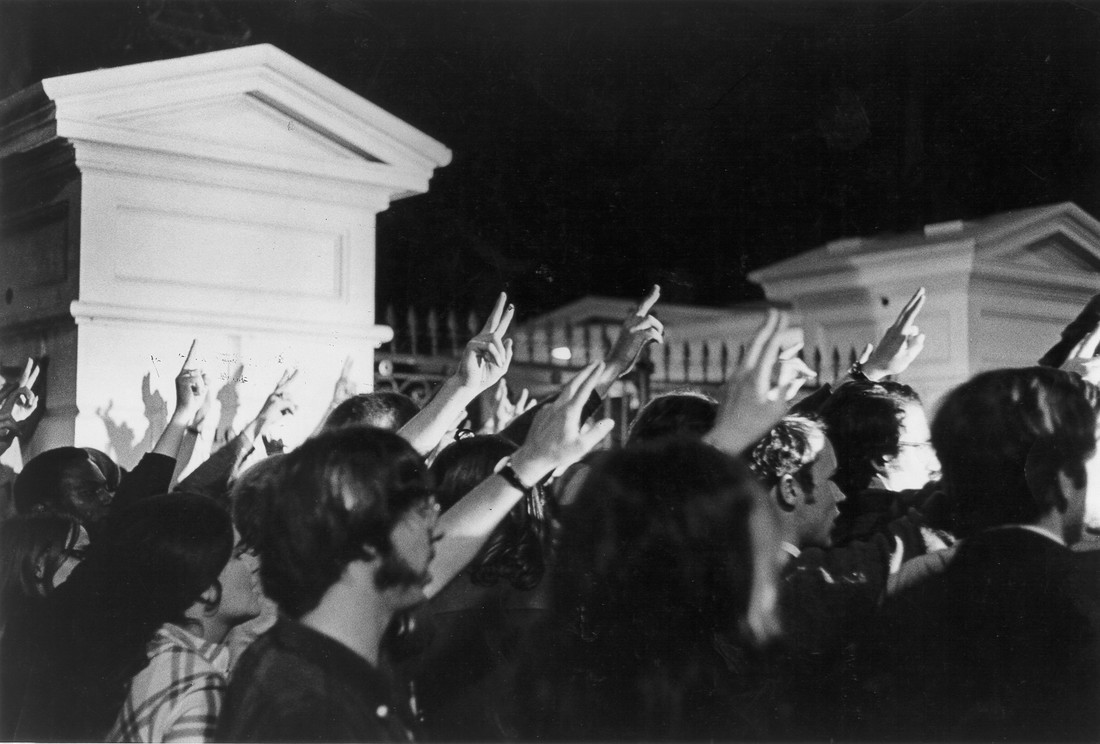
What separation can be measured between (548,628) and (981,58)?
78.6 inches

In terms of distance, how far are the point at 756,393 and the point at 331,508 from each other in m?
1.18

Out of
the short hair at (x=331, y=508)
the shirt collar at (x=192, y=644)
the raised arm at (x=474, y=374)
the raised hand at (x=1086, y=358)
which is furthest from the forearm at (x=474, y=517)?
the raised hand at (x=1086, y=358)

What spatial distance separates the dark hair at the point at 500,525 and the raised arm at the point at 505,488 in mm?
73

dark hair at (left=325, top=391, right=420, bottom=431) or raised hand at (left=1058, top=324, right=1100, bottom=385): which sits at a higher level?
raised hand at (left=1058, top=324, right=1100, bottom=385)

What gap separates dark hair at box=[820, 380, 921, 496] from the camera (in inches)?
128

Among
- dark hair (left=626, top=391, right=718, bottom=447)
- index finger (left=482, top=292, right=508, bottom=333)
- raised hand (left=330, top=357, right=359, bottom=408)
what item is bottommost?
dark hair (left=626, top=391, right=718, bottom=447)

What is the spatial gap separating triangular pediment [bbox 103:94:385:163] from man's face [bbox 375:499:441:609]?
3.75 ft

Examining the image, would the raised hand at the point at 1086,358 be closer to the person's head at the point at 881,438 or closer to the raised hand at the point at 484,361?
the person's head at the point at 881,438

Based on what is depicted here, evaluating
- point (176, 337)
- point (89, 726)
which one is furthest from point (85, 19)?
point (89, 726)

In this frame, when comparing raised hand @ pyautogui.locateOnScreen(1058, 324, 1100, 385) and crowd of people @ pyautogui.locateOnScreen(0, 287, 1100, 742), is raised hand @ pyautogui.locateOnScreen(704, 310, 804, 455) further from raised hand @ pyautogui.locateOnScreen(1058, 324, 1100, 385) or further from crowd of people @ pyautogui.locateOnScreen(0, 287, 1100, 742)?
Result: raised hand @ pyautogui.locateOnScreen(1058, 324, 1100, 385)

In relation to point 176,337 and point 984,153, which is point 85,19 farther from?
point 984,153

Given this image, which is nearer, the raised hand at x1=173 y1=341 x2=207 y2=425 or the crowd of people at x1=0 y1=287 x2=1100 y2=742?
the crowd of people at x1=0 y1=287 x2=1100 y2=742

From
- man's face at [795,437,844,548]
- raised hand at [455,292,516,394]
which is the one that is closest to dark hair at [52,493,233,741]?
raised hand at [455,292,516,394]

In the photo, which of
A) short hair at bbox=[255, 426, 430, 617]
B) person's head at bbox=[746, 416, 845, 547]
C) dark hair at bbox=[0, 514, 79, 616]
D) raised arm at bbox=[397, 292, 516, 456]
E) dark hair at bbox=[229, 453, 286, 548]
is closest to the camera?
short hair at bbox=[255, 426, 430, 617]
